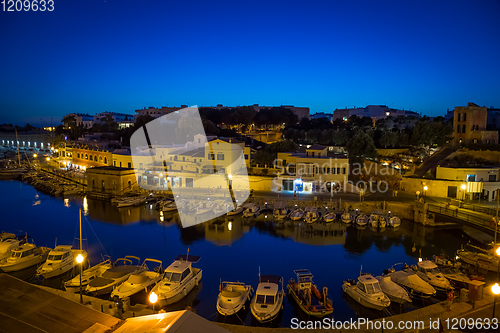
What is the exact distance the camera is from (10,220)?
15.8 metres

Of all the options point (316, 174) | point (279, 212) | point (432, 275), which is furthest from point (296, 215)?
point (432, 275)

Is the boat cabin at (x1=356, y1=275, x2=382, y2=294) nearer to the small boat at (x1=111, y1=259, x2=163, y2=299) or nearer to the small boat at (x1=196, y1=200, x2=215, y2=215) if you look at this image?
the small boat at (x1=111, y1=259, x2=163, y2=299)

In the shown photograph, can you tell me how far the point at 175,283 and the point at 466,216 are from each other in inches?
461

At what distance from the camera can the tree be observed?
70.0ft

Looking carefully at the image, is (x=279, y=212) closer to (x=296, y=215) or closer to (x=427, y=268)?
(x=296, y=215)

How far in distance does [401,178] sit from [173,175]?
46.2 feet

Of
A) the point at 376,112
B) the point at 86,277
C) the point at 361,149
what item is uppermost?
the point at 376,112

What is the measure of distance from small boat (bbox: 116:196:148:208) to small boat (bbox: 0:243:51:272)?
7704 millimetres

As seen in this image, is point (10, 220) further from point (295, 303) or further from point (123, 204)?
point (295, 303)

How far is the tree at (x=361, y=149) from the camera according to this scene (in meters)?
21.3

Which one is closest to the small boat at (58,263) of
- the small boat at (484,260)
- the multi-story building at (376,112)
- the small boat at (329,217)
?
the small boat at (329,217)

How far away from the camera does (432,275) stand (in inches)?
343

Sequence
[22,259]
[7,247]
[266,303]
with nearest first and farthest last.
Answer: [266,303] < [22,259] < [7,247]

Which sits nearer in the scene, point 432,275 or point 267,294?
point 267,294
